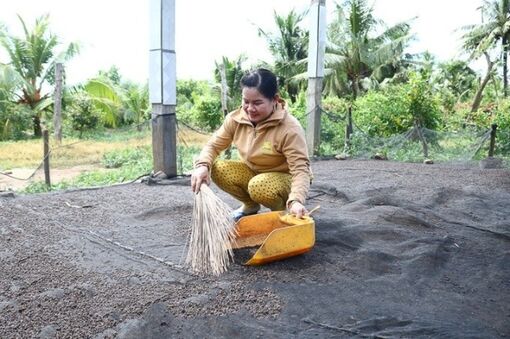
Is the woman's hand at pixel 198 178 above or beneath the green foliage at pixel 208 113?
beneath

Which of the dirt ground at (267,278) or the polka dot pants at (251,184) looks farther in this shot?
the polka dot pants at (251,184)

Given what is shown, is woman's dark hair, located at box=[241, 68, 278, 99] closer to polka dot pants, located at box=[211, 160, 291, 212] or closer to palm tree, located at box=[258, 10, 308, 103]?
polka dot pants, located at box=[211, 160, 291, 212]

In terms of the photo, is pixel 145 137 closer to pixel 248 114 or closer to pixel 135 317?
pixel 248 114

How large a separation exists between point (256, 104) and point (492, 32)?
19.3m

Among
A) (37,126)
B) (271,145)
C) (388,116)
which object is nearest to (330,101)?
(388,116)

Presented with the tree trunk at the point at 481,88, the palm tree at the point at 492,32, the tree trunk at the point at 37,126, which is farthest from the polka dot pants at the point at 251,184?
the palm tree at the point at 492,32

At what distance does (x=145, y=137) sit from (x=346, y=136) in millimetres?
3370

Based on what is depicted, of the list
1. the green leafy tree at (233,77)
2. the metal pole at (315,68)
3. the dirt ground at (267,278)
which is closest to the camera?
the dirt ground at (267,278)

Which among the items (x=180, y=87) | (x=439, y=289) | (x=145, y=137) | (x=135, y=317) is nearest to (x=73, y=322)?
(x=135, y=317)

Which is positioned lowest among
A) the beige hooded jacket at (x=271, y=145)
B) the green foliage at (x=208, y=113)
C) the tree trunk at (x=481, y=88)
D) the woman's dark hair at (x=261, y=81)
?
the beige hooded jacket at (x=271, y=145)

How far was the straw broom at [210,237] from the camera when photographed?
2.34 metres

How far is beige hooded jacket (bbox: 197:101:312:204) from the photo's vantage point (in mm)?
2529

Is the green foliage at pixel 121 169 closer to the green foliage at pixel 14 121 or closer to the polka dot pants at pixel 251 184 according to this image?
the polka dot pants at pixel 251 184

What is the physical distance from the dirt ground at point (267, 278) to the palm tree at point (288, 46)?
50.8 ft
